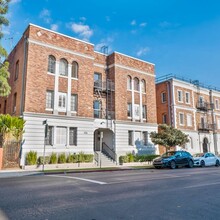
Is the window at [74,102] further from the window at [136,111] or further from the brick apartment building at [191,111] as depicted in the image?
the brick apartment building at [191,111]

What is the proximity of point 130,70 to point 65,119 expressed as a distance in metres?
11.0

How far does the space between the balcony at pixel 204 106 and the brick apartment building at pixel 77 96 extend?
11669 millimetres

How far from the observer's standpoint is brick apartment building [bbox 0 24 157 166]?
67.4ft

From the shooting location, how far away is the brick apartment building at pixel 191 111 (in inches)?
1320

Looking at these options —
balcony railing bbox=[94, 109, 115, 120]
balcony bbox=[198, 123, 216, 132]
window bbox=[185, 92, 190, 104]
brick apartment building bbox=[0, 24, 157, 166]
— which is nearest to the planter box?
brick apartment building bbox=[0, 24, 157, 166]

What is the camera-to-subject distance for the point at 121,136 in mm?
25531

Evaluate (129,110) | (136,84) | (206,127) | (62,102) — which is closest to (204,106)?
(206,127)

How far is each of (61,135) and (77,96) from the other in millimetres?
4349

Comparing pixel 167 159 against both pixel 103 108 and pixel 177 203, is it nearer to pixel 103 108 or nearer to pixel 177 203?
pixel 103 108

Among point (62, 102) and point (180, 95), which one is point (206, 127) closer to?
point (180, 95)

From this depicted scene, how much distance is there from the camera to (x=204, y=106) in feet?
125

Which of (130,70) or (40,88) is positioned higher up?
(130,70)

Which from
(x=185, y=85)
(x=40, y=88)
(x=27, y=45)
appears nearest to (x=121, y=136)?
(x=40, y=88)

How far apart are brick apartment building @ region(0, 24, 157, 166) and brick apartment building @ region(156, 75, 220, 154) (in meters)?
5.21
